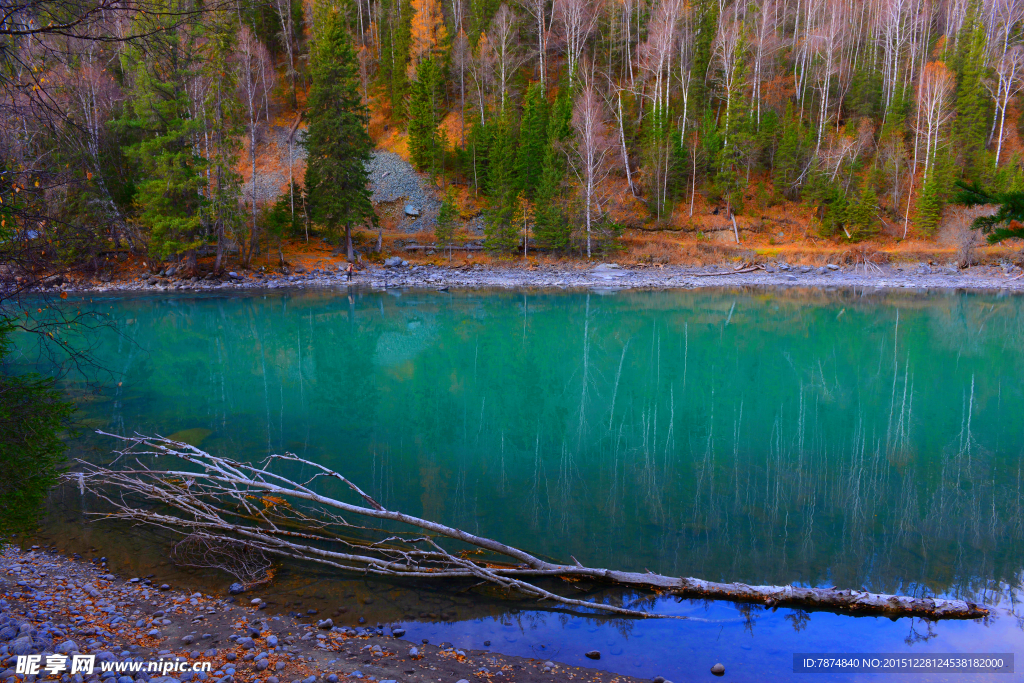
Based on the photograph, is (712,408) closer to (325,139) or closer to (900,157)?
(325,139)

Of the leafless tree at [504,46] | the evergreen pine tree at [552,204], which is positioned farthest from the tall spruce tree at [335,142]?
the leafless tree at [504,46]

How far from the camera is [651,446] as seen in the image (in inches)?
368

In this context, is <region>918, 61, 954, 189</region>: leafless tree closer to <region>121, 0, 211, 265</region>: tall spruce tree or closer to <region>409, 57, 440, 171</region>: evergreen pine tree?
<region>409, 57, 440, 171</region>: evergreen pine tree

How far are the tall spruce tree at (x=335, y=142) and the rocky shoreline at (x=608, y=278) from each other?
3.26 meters

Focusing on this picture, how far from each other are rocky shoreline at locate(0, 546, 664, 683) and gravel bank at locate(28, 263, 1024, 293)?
25.4 m

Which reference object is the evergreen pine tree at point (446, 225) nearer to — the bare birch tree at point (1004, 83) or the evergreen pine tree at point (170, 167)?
the evergreen pine tree at point (170, 167)

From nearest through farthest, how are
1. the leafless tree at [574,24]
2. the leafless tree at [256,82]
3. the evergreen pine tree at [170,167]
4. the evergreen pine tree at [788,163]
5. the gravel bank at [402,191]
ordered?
1. the evergreen pine tree at [170,167]
2. the evergreen pine tree at [788,163]
3. the gravel bank at [402,191]
4. the leafless tree at [574,24]
5. the leafless tree at [256,82]

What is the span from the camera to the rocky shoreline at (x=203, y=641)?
3.54 meters

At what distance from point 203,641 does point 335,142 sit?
30963 mm

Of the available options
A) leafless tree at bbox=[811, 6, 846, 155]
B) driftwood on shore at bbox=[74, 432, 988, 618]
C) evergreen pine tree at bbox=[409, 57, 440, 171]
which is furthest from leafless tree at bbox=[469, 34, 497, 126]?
driftwood on shore at bbox=[74, 432, 988, 618]

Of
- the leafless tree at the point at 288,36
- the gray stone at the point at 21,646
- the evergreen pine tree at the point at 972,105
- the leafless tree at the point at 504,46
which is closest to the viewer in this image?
the gray stone at the point at 21,646

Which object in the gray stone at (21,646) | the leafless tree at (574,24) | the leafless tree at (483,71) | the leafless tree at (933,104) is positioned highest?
the leafless tree at (574,24)

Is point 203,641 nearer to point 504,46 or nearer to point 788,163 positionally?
point 504,46

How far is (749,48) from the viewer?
134 ft
